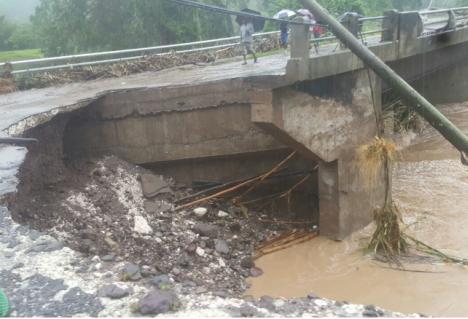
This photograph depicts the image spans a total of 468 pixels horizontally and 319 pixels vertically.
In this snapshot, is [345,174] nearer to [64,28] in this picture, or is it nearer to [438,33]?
[438,33]

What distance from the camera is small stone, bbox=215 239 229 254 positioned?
7169 mm

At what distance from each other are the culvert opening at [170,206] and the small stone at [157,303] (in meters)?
0.86

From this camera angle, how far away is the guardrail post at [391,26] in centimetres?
1005

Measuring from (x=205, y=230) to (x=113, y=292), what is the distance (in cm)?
385

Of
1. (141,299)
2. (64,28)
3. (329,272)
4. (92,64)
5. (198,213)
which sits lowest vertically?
(329,272)

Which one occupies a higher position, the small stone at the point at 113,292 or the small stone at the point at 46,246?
the small stone at the point at 46,246

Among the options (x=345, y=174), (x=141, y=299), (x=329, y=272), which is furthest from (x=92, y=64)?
(x=141, y=299)

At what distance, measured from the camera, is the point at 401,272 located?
23.6ft

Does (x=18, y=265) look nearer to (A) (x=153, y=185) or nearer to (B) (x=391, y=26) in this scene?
(A) (x=153, y=185)

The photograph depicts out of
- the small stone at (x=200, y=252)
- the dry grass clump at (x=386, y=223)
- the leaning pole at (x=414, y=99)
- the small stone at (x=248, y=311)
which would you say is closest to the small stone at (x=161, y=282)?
the small stone at (x=248, y=311)

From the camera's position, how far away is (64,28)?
71.1ft

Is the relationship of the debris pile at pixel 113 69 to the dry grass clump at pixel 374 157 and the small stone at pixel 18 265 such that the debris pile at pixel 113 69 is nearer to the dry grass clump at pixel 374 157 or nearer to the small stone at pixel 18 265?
the dry grass clump at pixel 374 157

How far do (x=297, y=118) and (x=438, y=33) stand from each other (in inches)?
278

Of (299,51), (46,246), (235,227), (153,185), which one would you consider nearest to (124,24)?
(153,185)
